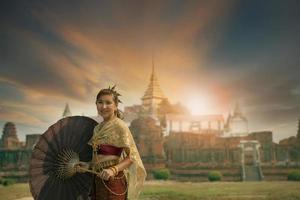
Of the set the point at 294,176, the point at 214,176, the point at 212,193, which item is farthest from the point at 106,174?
the point at 214,176

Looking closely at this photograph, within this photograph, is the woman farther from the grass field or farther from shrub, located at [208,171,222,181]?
shrub, located at [208,171,222,181]

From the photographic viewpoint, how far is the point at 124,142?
2764mm

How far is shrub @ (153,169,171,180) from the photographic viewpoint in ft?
64.4

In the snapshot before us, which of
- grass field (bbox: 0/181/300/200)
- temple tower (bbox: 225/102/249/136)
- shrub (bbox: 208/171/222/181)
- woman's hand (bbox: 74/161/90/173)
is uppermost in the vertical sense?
temple tower (bbox: 225/102/249/136)

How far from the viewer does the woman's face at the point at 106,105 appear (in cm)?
283

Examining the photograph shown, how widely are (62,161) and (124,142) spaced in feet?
1.92

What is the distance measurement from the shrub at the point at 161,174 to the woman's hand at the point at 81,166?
17160mm

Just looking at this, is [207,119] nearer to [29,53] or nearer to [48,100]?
[48,100]

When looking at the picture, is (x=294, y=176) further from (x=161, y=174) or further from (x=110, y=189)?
(x=110, y=189)

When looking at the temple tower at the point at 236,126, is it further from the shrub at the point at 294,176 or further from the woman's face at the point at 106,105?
the woman's face at the point at 106,105

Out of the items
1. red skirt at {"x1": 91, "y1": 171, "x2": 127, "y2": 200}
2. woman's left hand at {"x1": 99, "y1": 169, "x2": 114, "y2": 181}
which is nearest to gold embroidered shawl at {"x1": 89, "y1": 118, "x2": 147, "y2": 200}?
red skirt at {"x1": 91, "y1": 171, "x2": 127, "y2": 200}

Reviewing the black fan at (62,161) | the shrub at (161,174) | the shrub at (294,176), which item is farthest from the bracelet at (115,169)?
the shrub at (161,174)

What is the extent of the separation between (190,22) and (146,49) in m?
2.84

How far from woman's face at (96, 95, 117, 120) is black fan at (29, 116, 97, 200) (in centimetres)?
26
